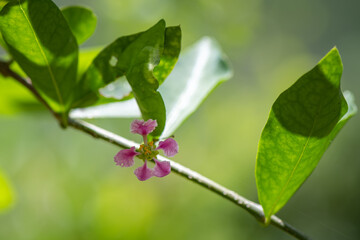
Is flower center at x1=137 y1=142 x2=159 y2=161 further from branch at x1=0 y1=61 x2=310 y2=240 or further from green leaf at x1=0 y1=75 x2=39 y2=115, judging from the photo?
green leaf at x1=0 y1=75 x2=39 y2=115

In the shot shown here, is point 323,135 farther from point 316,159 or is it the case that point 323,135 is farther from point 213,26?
point 213,26

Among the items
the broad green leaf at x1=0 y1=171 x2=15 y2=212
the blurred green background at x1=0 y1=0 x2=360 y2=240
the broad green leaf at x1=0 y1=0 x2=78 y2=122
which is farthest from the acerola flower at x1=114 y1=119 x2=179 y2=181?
the blurred green background at x1=0 y1=0 x2=360 y2=240

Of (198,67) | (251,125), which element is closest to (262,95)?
(251,125)

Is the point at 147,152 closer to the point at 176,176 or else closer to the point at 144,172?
the point at 144,172

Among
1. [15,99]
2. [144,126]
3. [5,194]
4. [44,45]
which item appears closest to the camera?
[144,126]

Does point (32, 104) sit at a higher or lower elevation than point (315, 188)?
higher

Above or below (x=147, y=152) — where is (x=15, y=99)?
below

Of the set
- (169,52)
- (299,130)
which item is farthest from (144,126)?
(299,130)
